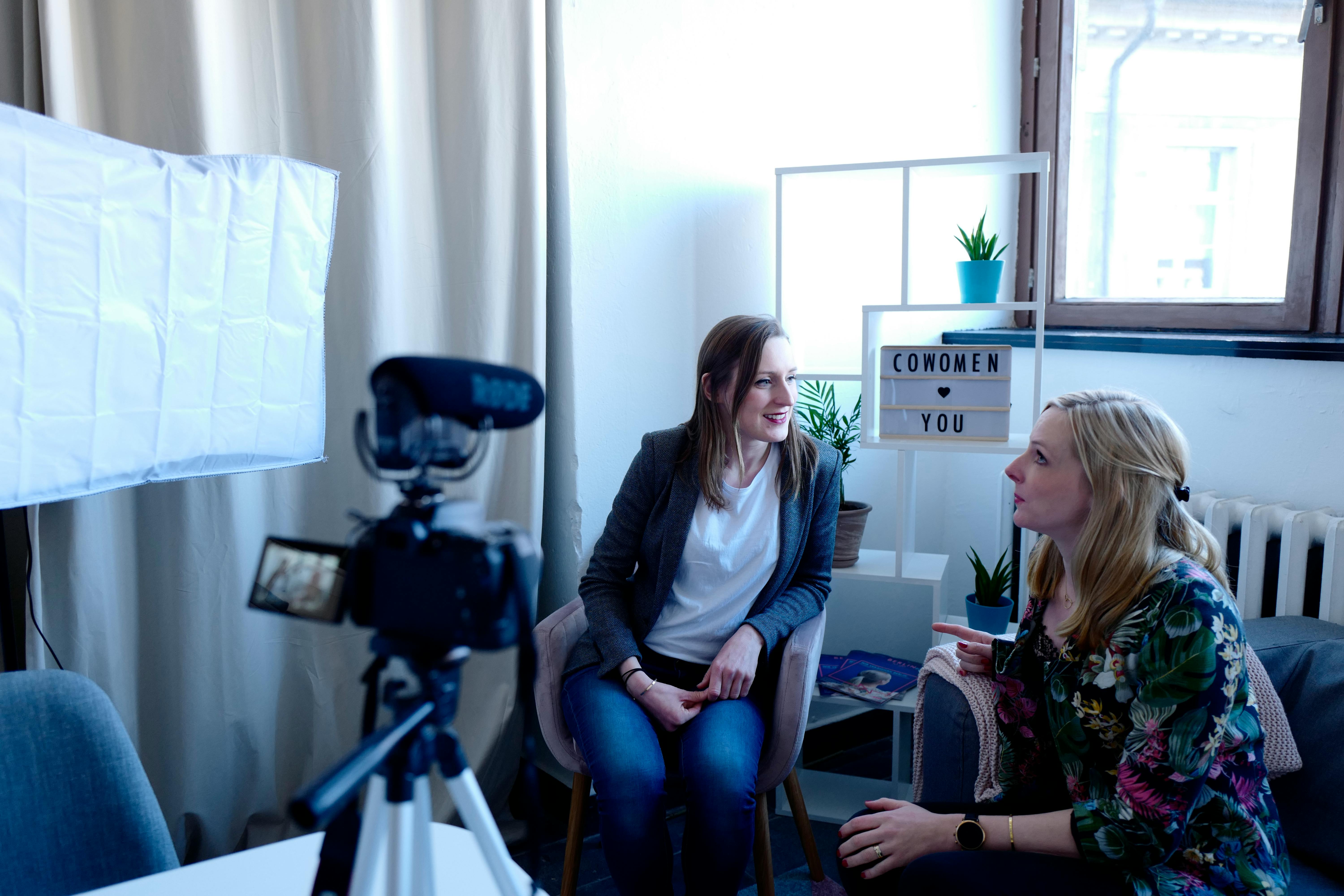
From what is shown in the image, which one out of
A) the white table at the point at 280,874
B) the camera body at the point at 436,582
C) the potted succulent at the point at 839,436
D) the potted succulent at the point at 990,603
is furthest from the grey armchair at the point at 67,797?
the potted succulent at the point at 990,603

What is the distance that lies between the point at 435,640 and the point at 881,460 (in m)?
2.62

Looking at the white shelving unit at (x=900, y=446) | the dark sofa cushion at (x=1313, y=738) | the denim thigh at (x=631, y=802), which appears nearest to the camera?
the dark sofa cushion at (x=1313, y=738)

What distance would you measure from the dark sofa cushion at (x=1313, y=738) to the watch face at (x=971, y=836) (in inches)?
23.9

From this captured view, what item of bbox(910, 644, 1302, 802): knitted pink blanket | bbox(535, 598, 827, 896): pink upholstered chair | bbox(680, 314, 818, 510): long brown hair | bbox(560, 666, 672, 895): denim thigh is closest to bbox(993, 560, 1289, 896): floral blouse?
bbox(910, 644, 1302, 802): knitted pink blanket

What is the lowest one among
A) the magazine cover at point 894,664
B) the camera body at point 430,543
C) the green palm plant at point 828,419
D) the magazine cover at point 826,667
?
the magazine cover at point 826,667

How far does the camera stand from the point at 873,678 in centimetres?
238

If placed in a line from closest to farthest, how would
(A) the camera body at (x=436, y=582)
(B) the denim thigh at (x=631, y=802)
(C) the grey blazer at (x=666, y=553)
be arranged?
(A) the camera body at (x=436, y=582) < (B) the denim thigh at (x=631, y=802) < (C) the grey blazer at (x=666, y=553)

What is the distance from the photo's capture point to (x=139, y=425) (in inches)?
54.8

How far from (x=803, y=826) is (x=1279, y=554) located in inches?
48.7

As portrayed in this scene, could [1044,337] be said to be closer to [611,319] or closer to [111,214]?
[611,319]

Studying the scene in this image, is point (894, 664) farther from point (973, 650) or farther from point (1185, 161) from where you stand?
point (1185, 161)

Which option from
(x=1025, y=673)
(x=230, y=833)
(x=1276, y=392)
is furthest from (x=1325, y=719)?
(x=230, y=833)

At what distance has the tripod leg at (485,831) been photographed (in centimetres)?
54

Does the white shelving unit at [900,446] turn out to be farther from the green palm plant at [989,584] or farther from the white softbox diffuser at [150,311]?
the white softbox diffuser at [150,311]
